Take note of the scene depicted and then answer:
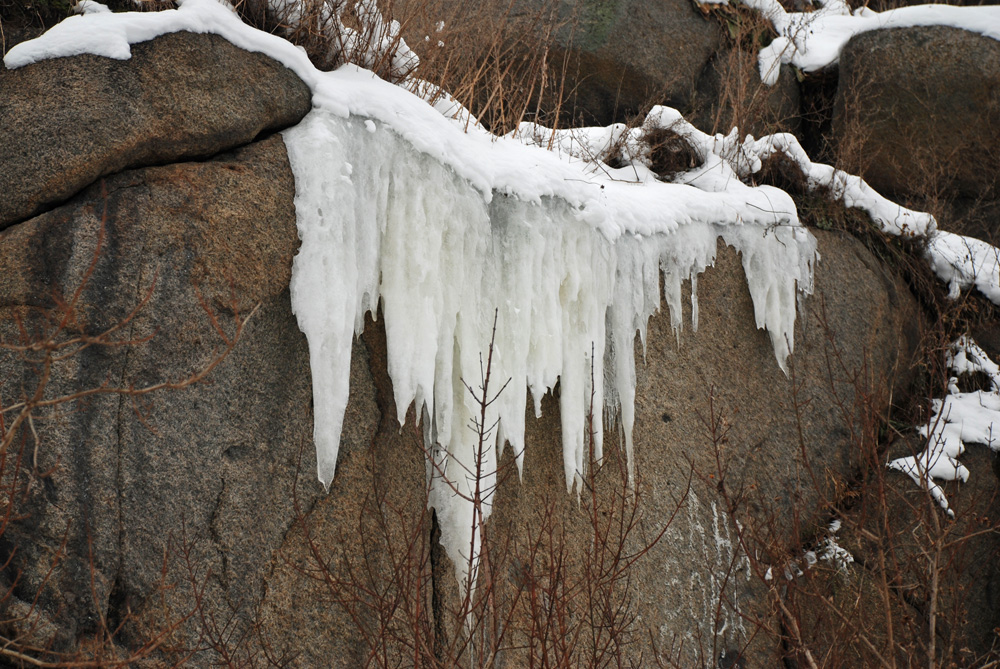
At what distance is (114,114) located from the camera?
3125 millimetres

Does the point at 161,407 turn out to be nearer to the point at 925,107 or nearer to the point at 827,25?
the point at 925,107

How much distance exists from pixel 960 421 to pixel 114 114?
554 cm

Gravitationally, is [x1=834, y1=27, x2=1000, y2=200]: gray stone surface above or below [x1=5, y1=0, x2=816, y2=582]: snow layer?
above

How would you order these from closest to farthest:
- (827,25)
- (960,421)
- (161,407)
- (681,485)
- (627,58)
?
(161,407), (681,485), (960,421), (627,58), (827,25)

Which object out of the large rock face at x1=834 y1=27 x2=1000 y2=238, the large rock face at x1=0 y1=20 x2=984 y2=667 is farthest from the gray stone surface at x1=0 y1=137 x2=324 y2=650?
the large rock face at x1=834 y1=27 x2=1000 y2=238

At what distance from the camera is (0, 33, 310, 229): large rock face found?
3.05 meters

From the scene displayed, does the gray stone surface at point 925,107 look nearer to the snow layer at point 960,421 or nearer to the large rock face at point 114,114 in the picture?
the snow layer at point 960,421

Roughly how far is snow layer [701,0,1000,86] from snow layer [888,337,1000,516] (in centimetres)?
268

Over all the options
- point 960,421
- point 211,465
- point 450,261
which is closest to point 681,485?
point 450,261

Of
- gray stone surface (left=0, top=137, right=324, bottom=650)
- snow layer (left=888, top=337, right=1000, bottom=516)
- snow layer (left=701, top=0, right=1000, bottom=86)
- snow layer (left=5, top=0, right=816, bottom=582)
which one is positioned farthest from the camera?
snow layer (left=701, top=0, right=1000, bottom=86)

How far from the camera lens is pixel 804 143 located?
24.7 ft

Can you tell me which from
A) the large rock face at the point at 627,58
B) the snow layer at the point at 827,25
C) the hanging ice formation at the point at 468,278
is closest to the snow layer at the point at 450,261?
the hanging ice formation at the point at 468,278

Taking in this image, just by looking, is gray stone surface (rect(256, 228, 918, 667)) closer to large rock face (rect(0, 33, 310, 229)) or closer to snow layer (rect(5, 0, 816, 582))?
snow layer (rect(5, 0, 816, 582))

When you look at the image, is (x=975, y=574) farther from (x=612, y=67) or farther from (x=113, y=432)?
(x=113, y=432)
